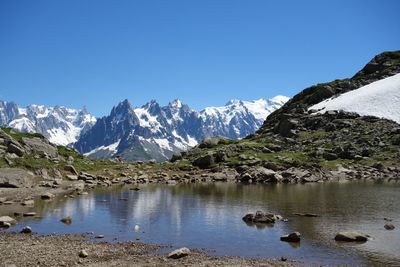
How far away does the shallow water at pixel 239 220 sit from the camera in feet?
111

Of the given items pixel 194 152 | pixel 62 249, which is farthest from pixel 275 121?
pixel 62 249

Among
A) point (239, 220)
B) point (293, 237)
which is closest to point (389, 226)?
point (293, 237)

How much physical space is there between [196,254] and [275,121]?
6634 inches

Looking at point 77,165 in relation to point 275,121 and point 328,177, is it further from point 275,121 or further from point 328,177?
point 275,121

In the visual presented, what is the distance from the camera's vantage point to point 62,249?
107 ft

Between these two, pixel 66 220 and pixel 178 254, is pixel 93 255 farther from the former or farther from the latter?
pixel 66 220

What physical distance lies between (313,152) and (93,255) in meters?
110

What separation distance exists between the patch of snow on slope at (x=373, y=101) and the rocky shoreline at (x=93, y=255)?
141m

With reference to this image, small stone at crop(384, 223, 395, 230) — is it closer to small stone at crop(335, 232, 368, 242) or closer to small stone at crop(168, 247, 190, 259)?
small stone at crop(335, 232, 368, 242)

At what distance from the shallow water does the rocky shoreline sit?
2.54 metres

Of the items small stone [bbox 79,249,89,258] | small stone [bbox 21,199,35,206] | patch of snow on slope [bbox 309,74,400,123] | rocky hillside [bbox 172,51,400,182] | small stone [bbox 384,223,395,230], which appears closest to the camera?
small stone [bbox 79,249,89,258]

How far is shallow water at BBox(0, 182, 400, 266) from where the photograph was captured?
1326 inches

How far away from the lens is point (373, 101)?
168 meters

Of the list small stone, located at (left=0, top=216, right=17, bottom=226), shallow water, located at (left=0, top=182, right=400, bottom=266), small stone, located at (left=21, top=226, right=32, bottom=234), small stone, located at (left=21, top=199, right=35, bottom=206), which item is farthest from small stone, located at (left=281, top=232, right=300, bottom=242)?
small stone, located at (left=21, top=199, right=35, bottom=206)
